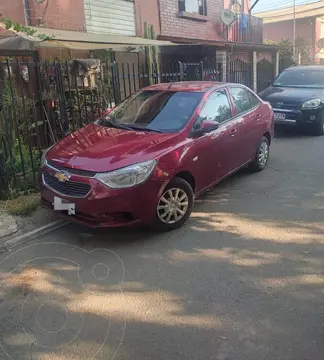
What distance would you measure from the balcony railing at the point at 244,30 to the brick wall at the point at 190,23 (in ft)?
2.31

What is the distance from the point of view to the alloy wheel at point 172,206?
4.37 m

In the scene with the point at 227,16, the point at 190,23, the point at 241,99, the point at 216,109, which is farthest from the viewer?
the point at 227,16

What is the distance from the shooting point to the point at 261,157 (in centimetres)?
675

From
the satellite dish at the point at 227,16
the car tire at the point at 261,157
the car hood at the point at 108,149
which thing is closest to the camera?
the car hood at the point at 108,149

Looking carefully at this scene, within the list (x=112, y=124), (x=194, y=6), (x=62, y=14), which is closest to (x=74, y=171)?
(x=112, y=124)

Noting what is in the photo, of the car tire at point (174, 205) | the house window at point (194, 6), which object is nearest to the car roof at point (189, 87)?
the car tire at point (174, 205)

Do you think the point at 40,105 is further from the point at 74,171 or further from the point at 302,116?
the point at 302,116

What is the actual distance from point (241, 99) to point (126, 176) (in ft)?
9.69

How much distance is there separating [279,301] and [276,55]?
58.3ft

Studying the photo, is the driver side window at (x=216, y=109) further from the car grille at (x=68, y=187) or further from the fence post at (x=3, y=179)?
the fence post at (x=3, y=179)

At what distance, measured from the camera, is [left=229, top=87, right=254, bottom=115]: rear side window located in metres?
5.98

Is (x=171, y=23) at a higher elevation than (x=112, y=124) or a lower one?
higher

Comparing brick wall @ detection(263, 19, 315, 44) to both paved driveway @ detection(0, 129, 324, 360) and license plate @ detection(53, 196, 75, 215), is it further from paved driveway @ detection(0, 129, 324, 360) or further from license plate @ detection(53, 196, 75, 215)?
license plate @ detection(53, 196, 75, 215)

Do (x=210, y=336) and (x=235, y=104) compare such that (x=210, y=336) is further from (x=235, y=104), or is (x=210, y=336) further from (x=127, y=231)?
(x=235, y=104)
